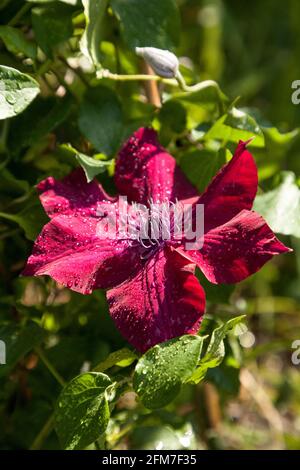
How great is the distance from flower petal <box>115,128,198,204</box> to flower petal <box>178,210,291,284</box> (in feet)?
0.33

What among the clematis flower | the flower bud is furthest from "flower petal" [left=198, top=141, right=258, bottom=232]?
the flower bud

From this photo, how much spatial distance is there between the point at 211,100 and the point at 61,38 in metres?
0.16

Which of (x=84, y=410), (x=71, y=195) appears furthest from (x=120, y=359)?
(x=71, y=195)

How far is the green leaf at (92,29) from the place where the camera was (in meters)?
0.69

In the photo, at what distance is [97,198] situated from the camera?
72cm

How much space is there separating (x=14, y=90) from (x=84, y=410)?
262 millimetres

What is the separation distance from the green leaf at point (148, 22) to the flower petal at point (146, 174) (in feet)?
0.27

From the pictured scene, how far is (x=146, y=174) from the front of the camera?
0.74m

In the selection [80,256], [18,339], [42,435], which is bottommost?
[42,435]

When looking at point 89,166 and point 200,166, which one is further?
point 200,166

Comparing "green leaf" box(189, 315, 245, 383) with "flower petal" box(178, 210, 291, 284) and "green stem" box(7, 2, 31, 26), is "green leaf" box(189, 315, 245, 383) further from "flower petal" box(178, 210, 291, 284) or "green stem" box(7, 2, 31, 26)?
"green stem" box(7, 2, 31, 26)

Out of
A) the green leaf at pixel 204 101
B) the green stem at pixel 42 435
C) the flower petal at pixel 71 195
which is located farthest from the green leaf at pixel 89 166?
the green stem at pixel 42 435

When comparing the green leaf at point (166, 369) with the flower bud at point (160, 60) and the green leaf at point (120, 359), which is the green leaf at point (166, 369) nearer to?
the green leaf at point (120, 359)

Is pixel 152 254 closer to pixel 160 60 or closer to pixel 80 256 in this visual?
pixel 80 256
